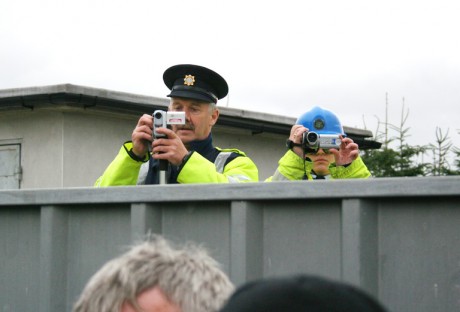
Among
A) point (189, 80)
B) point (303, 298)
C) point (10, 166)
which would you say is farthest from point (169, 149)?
point (10, 166)

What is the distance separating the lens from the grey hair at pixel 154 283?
2227 mm

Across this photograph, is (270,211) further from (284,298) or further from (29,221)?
(284,298)

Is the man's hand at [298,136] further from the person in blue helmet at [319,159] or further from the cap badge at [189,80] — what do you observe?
the cap badge at [189,80]

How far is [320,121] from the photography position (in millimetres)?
5516

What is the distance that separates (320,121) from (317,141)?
24 centimetres

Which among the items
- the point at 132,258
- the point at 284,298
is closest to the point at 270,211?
the point at 132,258

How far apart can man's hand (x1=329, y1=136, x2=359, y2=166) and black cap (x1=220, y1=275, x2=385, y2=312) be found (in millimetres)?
3806

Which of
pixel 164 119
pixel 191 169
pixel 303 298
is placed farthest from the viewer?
pixel 164 119

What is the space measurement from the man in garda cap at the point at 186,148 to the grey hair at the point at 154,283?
2487 millimetres

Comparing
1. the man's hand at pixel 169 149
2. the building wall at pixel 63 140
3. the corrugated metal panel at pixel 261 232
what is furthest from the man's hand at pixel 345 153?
the building wall at pixel 63 140

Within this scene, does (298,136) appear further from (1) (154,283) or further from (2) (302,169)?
(1) (154,283)

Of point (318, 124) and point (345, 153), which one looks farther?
point (318, 124)

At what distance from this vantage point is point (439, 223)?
357 centimetres

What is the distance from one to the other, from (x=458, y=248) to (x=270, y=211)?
76cm
